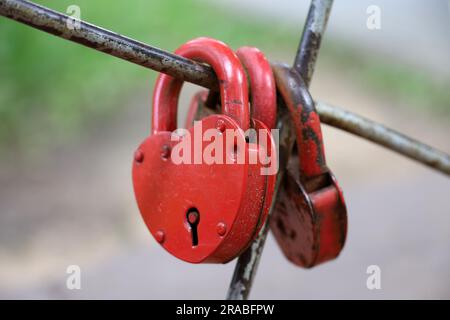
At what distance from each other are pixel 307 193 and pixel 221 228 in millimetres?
111

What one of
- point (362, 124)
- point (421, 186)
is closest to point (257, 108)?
point (362, 124)

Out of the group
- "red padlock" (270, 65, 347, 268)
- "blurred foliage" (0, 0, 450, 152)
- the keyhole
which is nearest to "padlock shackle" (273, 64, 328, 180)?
"red padlock" (270, 65, 347, 268)

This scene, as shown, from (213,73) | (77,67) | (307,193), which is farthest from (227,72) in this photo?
(77,67)

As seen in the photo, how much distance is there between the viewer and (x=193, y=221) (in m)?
0.46

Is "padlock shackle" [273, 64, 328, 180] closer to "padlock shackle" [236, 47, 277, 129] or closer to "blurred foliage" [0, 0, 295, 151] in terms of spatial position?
"padlock shackle" [236, 47, 277, 129]

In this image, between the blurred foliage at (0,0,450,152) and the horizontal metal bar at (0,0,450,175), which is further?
the blurred foliage at (0,0,450,152)

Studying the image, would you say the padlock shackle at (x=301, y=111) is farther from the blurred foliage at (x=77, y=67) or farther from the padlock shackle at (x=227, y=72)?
the blurred foliage at (x=77, y=67)

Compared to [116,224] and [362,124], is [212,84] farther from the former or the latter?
[116,224]

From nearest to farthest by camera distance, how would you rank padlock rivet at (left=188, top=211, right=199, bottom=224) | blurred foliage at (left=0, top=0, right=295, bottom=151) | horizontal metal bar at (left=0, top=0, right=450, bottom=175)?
horizontal metal bar at (left=0, top=0, right=450, bottom=175) → padlock rivet at (left=188, top=211, right=199, bottom=224) → blurred foliage at (left=0, top=0, right=295, bottom=151)

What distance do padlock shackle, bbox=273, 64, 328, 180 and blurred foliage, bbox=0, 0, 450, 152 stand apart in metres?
2.48

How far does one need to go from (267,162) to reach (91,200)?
2.26m

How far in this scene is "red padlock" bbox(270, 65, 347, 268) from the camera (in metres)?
0.49

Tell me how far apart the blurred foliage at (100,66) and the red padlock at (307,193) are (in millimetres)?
2435

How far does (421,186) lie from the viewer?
264cm
